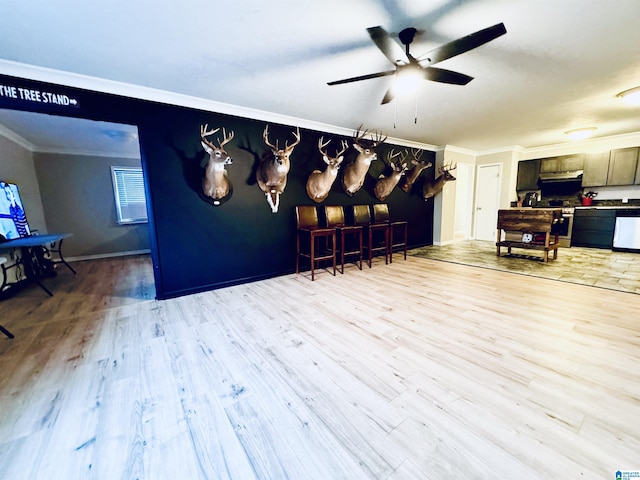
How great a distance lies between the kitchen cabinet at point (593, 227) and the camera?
222 inches

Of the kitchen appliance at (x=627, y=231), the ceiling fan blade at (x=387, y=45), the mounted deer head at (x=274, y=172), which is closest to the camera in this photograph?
the ceiling fan blade at (x=387, y=45)

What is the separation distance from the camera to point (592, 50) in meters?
2.35

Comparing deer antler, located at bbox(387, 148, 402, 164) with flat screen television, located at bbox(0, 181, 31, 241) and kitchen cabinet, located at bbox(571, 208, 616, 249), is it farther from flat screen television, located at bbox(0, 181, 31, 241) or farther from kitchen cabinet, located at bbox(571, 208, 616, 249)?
flat screen television, located at bbox(0, 181, 31, 241)

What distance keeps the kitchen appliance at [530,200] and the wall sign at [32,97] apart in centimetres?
930

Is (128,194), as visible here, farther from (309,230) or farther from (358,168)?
(358,168)

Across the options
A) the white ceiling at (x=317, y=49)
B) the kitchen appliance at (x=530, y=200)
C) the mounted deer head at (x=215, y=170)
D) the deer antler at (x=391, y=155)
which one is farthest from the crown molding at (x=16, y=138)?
the kitchen appliance at (x=530, y=200)

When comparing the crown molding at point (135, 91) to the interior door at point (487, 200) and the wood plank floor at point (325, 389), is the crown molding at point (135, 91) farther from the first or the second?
the interior door at point (487, 200)

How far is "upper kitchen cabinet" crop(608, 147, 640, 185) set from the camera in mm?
5527

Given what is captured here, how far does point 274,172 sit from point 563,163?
23.9ft

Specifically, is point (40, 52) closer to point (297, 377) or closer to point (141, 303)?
point (141, 303)

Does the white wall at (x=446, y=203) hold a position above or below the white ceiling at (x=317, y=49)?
below

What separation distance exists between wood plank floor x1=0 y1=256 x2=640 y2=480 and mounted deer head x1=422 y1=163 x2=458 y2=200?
139 inches

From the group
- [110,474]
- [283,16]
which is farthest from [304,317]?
[283,16]

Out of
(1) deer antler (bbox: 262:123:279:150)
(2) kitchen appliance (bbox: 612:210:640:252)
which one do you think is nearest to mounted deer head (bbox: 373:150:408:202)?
(1) deer antler (bbox: 262:123:279:150)
